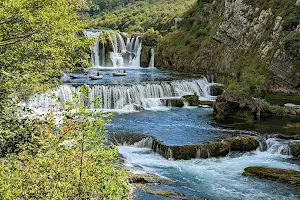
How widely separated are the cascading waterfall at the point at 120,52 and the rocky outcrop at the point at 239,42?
3818 mm

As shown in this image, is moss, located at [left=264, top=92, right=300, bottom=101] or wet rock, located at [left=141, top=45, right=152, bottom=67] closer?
moss, located at [left=264, top=92, right=300, bottom=101]

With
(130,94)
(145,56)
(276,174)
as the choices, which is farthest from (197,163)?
(145,56)

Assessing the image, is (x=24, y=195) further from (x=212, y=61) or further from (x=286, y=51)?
(x=212, y=61)

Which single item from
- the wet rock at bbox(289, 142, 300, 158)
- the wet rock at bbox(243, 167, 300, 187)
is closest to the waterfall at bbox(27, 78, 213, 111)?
the wet rock at bbox(289, 142, 300, 158)

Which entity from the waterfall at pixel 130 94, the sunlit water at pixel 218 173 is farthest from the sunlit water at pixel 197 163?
the waterfall at pixel 130 94

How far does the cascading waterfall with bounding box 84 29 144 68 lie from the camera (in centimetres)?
5362

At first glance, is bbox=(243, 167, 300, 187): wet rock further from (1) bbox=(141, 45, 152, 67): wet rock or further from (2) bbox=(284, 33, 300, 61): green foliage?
(1) bbox=(141, 45, 152, 67): wet rock

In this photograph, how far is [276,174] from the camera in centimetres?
1659

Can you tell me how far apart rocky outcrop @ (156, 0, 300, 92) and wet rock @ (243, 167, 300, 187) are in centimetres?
1821

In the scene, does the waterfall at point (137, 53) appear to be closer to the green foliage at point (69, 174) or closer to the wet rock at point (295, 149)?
the wet rock at point (295, 149)

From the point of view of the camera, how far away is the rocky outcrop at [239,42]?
3534cm

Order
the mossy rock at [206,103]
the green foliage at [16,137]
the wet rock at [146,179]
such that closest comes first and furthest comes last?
1. the green foliage at [16,137]
2. the wet rock at [146,179]
3. the mossy rock at [206,103]

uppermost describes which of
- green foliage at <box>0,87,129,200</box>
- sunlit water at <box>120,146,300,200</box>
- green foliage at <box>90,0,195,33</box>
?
green foliage at <box>90,0,195,33</box>

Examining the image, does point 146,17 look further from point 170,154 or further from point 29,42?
point 29,42
